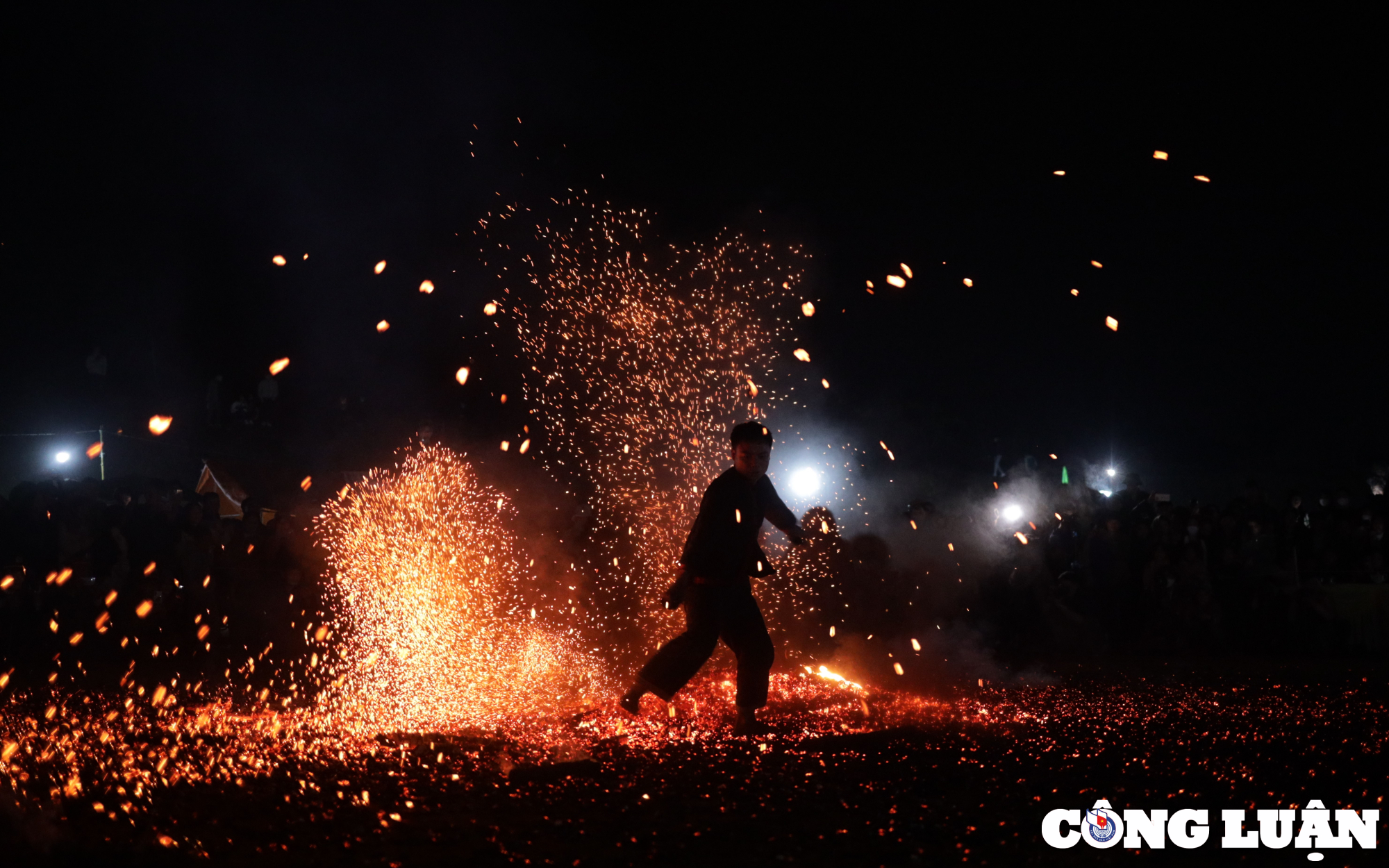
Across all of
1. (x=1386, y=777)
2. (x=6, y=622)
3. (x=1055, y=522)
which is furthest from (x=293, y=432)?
(x=1386, y=777)

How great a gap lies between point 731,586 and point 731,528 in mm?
329

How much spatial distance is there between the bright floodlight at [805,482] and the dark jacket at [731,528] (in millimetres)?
5321

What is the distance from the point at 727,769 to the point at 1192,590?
22.4 ft

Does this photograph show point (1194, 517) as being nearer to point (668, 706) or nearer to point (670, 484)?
point (670, 484)

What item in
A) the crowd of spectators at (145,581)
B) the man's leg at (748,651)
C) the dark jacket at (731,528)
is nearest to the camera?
the man's leg at (748,651)

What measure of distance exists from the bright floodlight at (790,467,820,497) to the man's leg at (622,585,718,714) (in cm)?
571

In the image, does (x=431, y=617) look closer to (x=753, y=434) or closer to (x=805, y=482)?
(x=753, y=434)

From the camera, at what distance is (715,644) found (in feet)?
18.4

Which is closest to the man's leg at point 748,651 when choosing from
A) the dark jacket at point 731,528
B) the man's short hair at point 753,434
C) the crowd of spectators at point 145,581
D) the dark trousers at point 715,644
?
the dark trousers at point 715,644

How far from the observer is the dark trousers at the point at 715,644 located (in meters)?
5.48

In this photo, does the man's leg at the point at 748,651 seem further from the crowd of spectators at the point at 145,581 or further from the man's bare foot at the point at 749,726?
the crowd of spectators at the point at 145,581

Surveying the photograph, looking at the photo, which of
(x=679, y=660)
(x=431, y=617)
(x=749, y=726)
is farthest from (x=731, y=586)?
(x=431, y=617)

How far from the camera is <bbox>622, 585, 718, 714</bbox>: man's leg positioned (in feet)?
18.1

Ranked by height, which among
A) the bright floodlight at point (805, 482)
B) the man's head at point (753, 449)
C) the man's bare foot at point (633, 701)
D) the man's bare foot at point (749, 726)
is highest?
the bright floodlight at point (805, 482)
